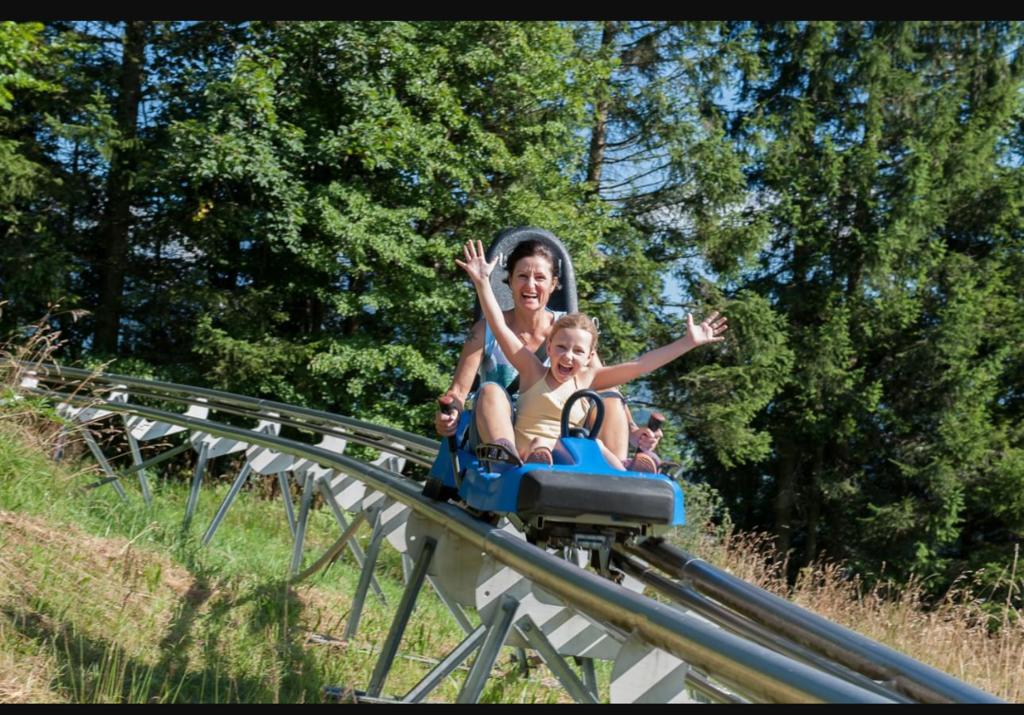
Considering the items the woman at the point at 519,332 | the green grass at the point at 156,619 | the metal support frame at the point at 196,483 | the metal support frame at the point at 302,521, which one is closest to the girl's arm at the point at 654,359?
the woman at the point at 519,332

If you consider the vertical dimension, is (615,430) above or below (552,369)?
below

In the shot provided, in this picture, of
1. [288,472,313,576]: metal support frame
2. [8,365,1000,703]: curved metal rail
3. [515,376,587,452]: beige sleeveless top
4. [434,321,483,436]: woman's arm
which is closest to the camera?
[8,365,1000,703]: curved metal rail

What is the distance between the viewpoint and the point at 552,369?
451 centimetres

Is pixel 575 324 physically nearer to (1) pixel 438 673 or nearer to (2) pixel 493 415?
(2) pixel 493 415

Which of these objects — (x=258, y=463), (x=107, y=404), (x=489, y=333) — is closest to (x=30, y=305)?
(x=107, y=404)

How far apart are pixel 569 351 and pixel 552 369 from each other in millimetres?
125

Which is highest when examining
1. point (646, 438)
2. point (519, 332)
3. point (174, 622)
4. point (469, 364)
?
point (519, 332)

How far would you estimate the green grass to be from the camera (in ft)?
14.0

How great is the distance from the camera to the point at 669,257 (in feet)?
63.9

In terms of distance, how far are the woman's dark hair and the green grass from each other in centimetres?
182

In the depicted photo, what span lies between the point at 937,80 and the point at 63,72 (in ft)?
51.3

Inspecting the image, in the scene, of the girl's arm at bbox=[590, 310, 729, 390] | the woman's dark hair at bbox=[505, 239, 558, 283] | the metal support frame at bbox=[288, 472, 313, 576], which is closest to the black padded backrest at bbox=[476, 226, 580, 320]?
the woman's dark hair at bbox=[505, 239, 558, 283]

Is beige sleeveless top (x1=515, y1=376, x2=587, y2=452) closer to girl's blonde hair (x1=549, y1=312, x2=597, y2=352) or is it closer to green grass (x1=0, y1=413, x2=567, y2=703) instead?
girl's blonde hair (x1=549, y1=312, x2=597, y2=352)

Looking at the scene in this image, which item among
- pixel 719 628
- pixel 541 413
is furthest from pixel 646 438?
pixel 719 628
